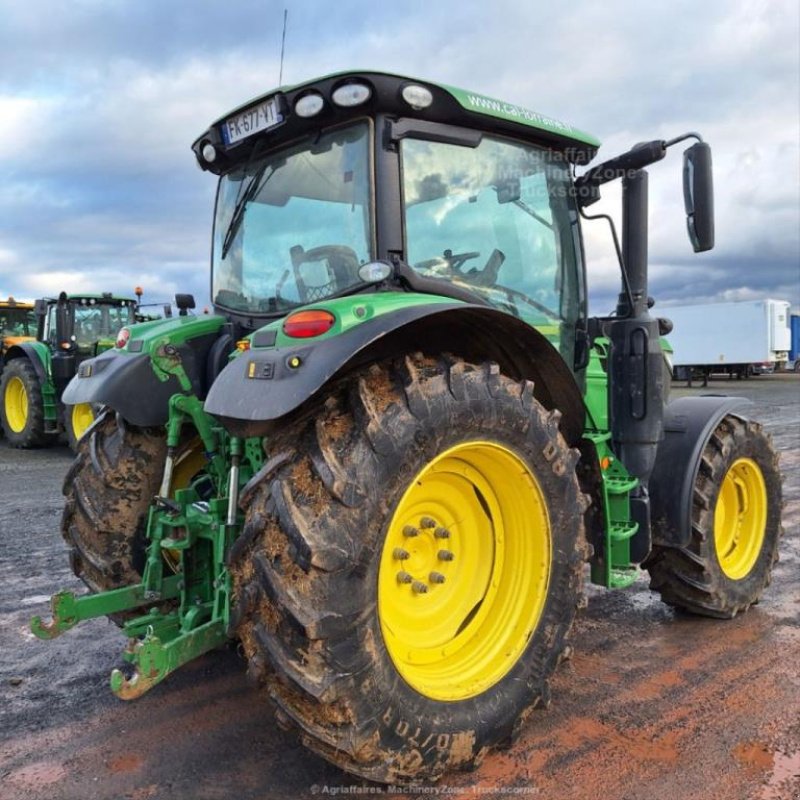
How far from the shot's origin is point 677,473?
367 cm

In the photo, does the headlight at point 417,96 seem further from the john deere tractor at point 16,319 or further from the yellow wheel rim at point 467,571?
the john deere tractor at point 16,319

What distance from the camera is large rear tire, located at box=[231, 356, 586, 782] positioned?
83.3 inches

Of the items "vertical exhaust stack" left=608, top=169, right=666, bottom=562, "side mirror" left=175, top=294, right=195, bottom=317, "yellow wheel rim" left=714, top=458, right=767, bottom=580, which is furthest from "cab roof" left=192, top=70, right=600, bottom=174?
"yellow wheel rim" left=714, top=458, right=767, bottom=580

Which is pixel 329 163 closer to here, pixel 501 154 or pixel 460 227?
pixel 460 227

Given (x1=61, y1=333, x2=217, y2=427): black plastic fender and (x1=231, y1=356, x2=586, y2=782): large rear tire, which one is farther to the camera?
(x1=61, y1=333, x2=217, y2=427): black plastic fender

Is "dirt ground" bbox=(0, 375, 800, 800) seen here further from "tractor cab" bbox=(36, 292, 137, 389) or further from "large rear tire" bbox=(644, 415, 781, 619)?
"tractor cab" bbox=(36, 292, 137, 389)

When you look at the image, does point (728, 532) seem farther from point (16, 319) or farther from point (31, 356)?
point (16, 319)

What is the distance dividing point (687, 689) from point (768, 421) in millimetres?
13061

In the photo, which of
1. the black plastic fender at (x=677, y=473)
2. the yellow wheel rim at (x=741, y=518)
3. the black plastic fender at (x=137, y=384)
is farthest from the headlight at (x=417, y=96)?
the yellow wheel rim at (x=741, y=518)

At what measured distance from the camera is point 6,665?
3.44 metres

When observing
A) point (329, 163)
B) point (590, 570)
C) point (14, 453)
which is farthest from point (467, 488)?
point (14, 453)

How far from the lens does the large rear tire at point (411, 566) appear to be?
6.94ft

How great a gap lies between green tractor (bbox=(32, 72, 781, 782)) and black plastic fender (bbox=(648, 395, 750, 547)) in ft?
0.04

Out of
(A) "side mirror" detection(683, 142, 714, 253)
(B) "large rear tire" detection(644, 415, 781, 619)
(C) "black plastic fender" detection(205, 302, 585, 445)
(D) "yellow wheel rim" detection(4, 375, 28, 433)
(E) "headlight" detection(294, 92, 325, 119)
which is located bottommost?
(B) "large rear tire" detection(644, 415, 781, 619)
